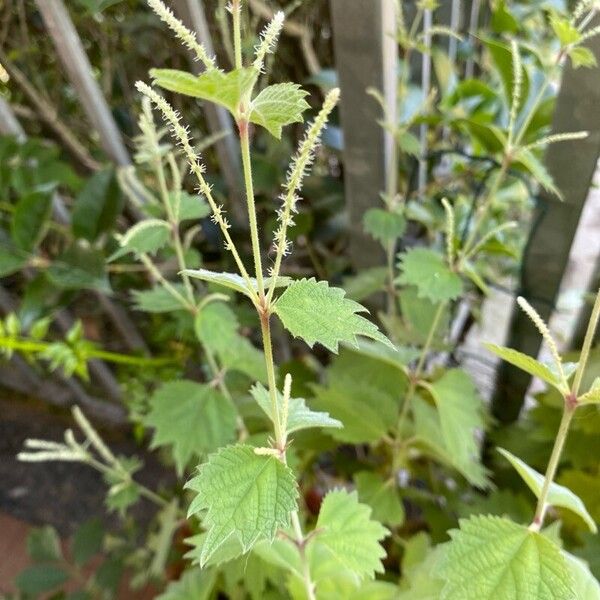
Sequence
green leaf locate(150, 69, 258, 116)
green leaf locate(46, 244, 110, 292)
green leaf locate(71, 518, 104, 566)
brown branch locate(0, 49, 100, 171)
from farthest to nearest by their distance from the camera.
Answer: green leaf locate(71, 518, 104, 566)
brown branch locate(0, 49, 100, 171)
green leaf locate(46, 244, 110, 292)
green leaf locate(150, 69, 258, 116)

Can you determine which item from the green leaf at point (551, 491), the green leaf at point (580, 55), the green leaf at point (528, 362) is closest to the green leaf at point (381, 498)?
the green leaf at point (551, 491)

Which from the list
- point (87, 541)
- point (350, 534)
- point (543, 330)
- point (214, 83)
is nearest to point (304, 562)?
point (350, 534)

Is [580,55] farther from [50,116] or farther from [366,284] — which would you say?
[50,116]

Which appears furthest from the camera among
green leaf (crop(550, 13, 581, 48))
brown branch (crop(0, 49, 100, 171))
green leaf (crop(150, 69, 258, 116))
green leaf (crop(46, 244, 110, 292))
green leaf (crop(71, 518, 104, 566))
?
green leaf (crop(71, 518, 104, 566))

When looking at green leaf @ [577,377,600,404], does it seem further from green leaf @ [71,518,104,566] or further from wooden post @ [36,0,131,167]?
green leaf @ [71,518,104,566]

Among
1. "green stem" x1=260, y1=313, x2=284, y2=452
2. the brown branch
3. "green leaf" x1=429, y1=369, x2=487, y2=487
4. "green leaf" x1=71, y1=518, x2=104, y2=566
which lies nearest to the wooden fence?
the brown branch

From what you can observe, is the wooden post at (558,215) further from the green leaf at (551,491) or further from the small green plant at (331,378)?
the green leaf at (551,491)
